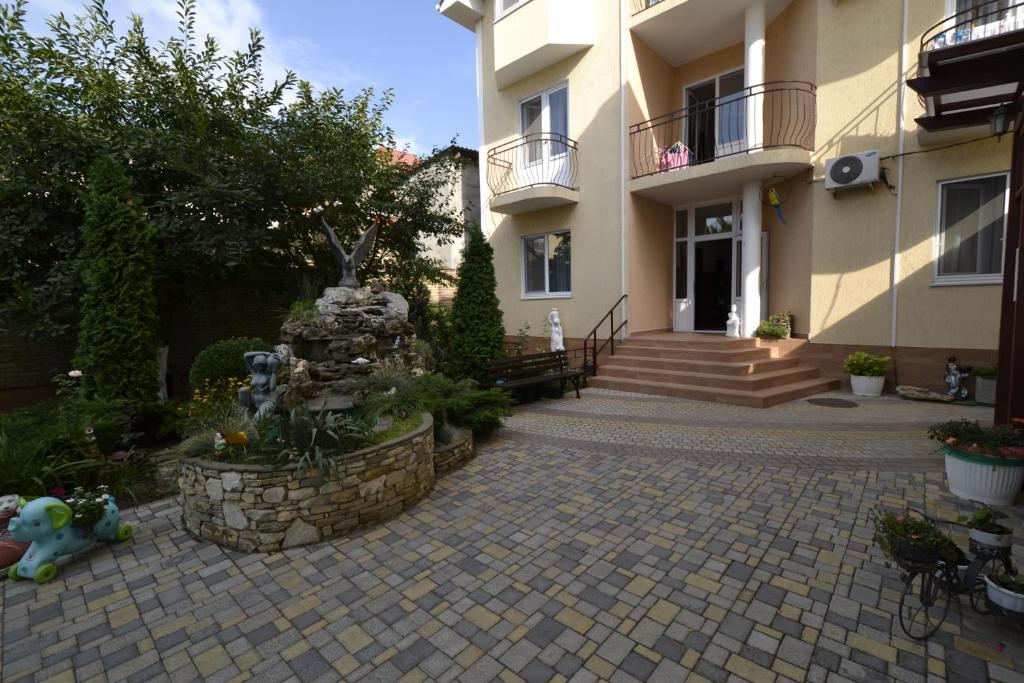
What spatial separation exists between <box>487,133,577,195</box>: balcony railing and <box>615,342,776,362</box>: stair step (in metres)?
4.41

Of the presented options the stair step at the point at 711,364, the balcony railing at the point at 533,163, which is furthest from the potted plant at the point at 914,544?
the balcony railing at the point at 533,163

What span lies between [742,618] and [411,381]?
13.3ft

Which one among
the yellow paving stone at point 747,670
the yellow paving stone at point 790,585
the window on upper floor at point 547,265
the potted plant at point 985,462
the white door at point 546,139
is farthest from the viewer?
the window on upper floor at point 547,265

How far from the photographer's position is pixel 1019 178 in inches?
164

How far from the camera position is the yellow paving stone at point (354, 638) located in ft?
7.68

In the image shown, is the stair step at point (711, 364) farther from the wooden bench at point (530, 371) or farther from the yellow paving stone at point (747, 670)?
the yellow paving stone at point (747, 670)

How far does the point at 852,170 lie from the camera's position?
308 inches

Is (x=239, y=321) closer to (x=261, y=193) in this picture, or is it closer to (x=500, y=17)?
(x=261, y=193)

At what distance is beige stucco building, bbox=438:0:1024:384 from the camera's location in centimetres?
732

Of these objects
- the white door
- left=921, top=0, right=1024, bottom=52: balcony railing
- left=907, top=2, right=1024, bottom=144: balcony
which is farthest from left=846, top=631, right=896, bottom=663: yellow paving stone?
the white door

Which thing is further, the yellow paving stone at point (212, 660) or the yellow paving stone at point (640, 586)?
the yellow paving stone at point (640, 586)

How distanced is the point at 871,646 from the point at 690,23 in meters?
11.1

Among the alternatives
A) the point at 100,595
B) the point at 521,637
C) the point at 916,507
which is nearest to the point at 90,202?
the point at 100,595

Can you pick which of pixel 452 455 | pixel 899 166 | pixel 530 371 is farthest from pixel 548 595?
pixel 899 166
